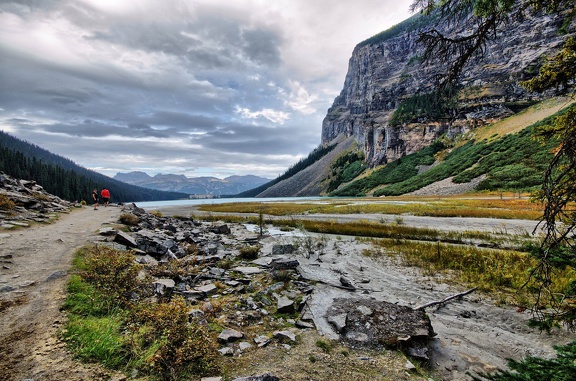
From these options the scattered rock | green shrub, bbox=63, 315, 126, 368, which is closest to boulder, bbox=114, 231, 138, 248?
green shrub, bbox=63, 315, 126, 368

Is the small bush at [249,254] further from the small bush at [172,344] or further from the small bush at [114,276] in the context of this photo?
the small bush at [172,344]

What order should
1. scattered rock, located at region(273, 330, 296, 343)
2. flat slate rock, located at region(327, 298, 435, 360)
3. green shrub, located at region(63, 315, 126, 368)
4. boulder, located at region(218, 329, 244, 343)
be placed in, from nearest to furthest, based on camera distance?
green shrub, located at region(63, 315, 126, 368) < boulder, located at region(218, 329, 244, 343) < flat slate rock, located at region(327, 298, 435, 360) < scattered rock, located at region(273, 330, 296, 343)

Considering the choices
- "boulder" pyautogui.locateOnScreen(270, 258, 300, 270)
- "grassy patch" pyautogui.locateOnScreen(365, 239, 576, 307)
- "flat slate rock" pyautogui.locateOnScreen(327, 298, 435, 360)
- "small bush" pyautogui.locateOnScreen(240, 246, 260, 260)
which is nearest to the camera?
"flat slate rock" pyautogui.locateOnScreen(327, 298, 435, 360)

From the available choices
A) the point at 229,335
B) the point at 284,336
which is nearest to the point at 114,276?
the point at 229,335

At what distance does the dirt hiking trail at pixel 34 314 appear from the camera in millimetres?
3619

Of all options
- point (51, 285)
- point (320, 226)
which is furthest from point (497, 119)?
point (51, 285)

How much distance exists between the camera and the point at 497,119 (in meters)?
115

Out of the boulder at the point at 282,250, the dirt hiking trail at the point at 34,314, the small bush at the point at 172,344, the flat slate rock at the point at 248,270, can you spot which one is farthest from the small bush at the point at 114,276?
the boulder at the point at 282,250

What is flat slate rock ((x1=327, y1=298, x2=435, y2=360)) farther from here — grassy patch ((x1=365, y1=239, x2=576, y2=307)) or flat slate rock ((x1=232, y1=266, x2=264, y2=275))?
flat slate rock ((x1=232, y1=266, x2=264, y2=275))

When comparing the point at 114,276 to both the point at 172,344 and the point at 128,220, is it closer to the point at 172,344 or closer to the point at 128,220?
the point at 172,344

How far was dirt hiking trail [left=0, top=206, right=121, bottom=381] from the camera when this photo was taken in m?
3.62

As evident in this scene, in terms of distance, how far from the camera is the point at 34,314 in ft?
16.5

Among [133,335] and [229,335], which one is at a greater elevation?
[133,335]

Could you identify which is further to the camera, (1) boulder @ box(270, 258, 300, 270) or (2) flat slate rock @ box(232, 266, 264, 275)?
(1) boulder @ box(270, 258, 300, 270)
